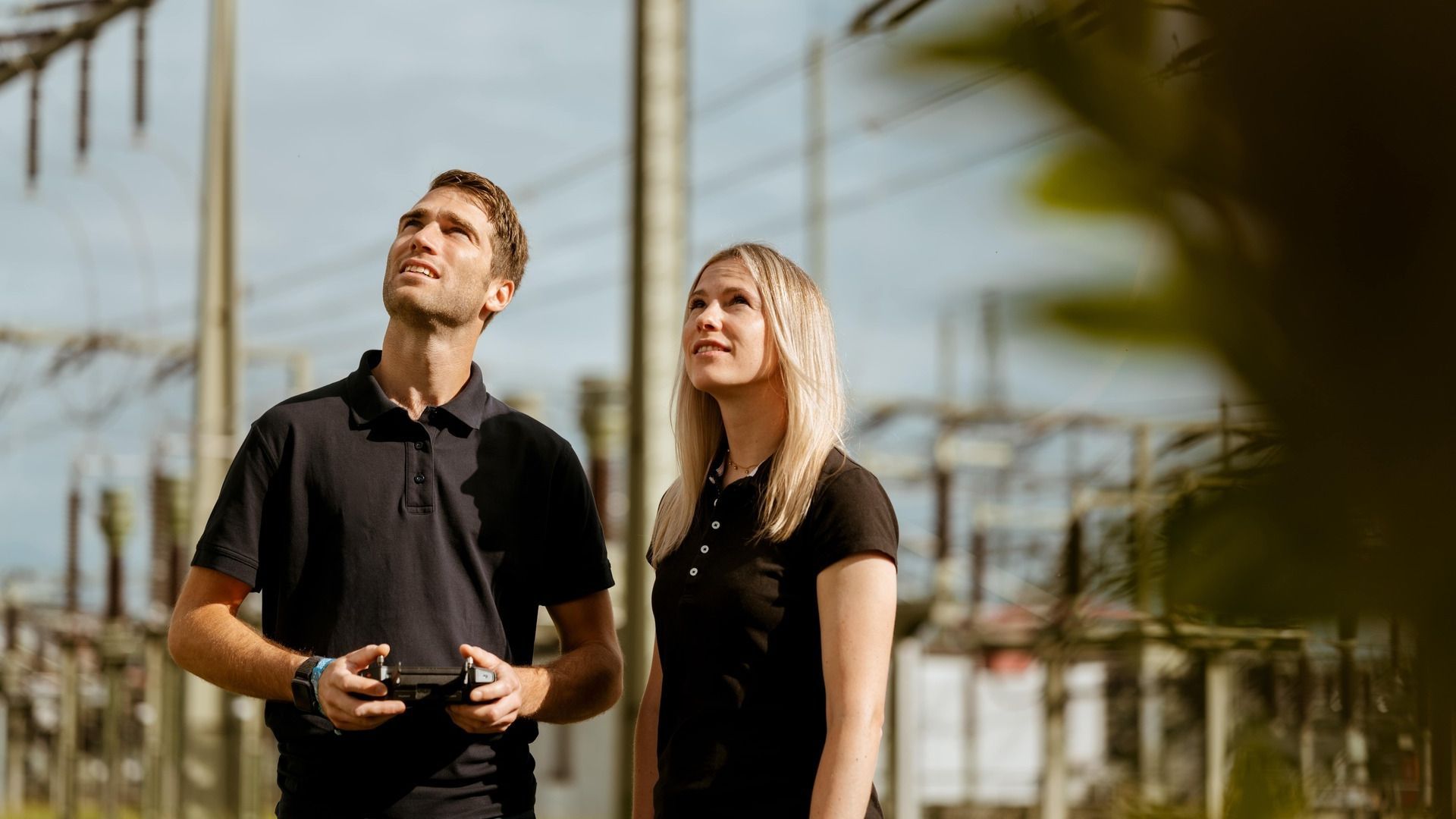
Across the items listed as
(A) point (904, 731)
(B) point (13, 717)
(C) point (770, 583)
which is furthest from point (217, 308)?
(B) point (13, 717)

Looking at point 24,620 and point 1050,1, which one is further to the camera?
point 24,620

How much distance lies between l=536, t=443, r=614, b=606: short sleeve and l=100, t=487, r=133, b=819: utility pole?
1204 centimetres

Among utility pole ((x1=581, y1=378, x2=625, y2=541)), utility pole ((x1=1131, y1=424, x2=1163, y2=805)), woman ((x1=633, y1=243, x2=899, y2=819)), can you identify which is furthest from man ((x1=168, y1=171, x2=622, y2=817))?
utility pole ((x1=581, y1=378, x2=625, y2=541))

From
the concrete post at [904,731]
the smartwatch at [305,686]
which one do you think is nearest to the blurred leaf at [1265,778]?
the smartwatch at [305,686]

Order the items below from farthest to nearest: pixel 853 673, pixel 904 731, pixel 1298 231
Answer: pixel 904 731, pixel 853 673, pixel 1298 231

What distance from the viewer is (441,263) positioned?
2.31 m

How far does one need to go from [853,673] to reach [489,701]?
0.47 metres

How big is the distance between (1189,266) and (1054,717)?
0.59ft

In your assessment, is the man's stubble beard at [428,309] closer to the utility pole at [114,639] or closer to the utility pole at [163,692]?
the utility pole at [163,692]

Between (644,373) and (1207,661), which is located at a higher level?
(644,373)

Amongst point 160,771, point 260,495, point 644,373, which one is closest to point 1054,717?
point 260,495

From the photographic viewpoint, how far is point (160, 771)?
12492mm

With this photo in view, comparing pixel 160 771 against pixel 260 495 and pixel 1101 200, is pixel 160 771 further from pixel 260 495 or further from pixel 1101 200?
pixel 1101 200

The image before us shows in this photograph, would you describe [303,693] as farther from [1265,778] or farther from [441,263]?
[1265,778]
